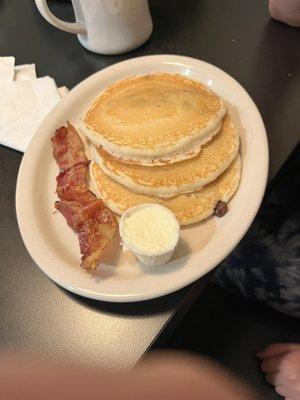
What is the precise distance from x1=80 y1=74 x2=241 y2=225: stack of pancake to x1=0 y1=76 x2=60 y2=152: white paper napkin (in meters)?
0.16

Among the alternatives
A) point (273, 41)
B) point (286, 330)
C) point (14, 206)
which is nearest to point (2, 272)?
point (14, 206)

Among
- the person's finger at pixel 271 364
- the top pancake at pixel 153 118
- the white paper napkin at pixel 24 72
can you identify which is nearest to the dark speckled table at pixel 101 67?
the white paper napkin at pixel 24 72

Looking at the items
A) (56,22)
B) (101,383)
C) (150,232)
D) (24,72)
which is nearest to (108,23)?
(56,22)

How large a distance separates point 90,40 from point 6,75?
0.20 metres

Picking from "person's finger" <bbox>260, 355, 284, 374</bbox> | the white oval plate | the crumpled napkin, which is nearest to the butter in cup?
the white oval plate

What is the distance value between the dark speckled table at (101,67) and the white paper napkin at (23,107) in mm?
31

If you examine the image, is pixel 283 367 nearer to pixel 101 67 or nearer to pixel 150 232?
pixel 150 232

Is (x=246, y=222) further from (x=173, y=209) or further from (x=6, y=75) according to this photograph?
(x=6, y=75)

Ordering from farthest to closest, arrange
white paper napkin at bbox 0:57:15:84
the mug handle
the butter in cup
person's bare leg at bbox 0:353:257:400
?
white paper napkin at bbox 0:57:15:84 → the mug handle → the butter in cup → person's bare leg at bbox 0:353:257:400

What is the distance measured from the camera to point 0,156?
3.05 ft

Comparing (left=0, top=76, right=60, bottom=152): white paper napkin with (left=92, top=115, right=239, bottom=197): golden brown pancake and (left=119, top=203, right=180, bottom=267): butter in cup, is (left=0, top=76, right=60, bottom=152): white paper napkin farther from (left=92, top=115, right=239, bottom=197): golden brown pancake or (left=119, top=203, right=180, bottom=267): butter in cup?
(left=119, top=203, right=180, bottom=267): butter in cup

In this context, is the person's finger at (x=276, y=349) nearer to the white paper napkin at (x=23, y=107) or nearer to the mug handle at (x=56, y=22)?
the white paper napkin at (x=23, y=107)

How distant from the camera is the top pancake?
2.51 ft

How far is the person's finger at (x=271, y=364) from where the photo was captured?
0.98m
